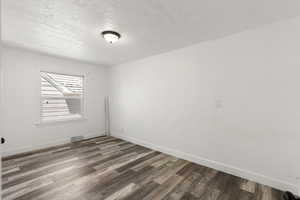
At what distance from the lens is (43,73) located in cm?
362

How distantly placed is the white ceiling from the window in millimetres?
1042

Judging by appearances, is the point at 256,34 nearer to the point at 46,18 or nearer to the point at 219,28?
the point at 219,28

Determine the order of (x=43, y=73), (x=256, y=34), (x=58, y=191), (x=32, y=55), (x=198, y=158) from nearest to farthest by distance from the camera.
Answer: (x=58, y=191) < (x=256, y=34) < (x=198, y=158) < (x=32, y=55) < (x=43, y=73)

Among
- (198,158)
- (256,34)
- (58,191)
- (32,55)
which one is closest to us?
(58,191)

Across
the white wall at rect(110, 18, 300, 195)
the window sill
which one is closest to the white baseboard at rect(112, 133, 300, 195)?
the white wall at rect(110, 18, 300, 195)

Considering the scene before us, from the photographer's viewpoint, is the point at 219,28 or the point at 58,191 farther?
the point at 219,28

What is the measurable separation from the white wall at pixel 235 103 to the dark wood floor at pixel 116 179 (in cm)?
30

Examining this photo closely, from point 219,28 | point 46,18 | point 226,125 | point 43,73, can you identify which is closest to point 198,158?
point 226,125

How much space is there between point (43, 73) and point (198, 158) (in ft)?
13.5

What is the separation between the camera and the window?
3.66 m

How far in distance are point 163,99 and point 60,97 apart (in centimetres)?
277

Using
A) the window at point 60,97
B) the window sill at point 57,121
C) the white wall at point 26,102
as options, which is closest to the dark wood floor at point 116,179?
the white wall at point 26,102

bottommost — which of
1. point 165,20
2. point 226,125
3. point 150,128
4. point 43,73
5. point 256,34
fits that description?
point 150,128

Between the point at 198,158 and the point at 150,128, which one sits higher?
the point at 150,128
